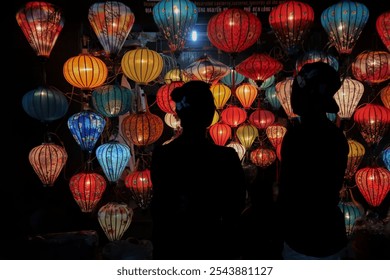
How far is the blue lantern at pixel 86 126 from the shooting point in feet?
12.4

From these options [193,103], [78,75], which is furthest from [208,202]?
[78,75]

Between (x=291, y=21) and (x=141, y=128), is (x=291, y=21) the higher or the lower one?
the higher one

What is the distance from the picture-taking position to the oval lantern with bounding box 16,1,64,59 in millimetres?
3414

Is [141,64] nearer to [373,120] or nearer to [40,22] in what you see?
[40,22]

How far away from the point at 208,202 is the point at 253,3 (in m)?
3.10

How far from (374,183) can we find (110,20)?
315cm

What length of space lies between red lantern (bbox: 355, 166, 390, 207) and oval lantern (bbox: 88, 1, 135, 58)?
9.56 ft

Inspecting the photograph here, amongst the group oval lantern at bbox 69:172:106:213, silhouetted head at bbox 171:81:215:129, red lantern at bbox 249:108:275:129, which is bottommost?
oval lantern at bbox 69:172:106:213

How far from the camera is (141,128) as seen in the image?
383 cm

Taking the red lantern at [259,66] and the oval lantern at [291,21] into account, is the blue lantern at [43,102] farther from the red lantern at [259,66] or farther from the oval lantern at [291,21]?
the oval lantern at [291,21]

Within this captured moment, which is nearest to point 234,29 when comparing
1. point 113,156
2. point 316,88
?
point 316,88

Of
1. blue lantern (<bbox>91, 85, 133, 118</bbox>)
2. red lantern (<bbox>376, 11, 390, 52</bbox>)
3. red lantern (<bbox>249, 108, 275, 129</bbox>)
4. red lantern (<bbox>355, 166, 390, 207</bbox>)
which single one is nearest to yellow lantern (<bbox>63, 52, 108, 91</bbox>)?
blue lantern (<bbox>91, 85, 133, 118</bbox>)

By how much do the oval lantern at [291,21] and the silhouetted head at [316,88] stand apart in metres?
1.58

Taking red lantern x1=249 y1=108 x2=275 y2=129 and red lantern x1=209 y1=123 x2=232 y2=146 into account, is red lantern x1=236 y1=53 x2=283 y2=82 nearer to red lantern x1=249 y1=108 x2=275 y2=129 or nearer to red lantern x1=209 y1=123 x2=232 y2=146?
red lantern x1=209 y1=123 x2=232 y2=146
